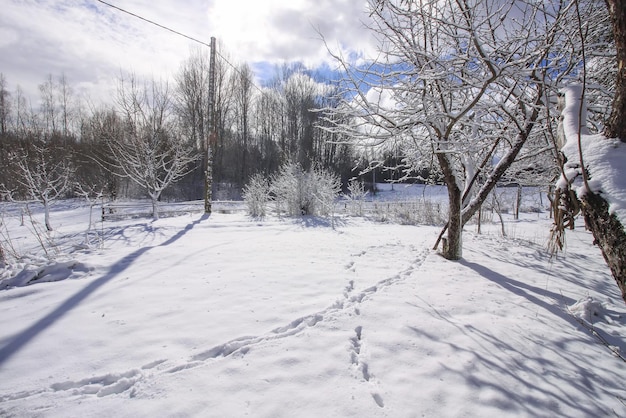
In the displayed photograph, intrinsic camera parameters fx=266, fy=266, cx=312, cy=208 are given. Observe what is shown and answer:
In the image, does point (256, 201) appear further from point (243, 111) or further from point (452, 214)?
point (243, 111)

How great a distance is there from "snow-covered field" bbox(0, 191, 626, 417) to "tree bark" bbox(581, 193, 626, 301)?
1051 millimetres

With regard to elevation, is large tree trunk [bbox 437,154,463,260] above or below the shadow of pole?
above

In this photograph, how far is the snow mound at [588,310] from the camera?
309 centimetres

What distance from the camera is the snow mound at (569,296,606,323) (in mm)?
3094

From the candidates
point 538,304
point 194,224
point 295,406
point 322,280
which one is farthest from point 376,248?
point 194,224

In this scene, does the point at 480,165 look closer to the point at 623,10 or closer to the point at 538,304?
the point at 538,304

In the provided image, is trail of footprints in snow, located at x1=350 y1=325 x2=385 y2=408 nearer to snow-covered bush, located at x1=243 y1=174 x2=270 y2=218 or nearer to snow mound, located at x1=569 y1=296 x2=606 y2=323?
snow mound, located at x1=569 y1=296 x2=606 y2=323

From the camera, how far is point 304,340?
2.42 m

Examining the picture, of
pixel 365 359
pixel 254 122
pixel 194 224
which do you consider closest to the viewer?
pixel 365 359

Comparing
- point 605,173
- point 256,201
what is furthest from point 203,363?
point 256,201

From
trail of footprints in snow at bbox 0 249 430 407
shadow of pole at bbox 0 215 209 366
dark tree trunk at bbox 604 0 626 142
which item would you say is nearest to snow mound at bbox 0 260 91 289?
shadow of pole at bbox 0 215 209 366

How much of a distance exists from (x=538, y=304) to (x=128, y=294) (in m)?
5.14

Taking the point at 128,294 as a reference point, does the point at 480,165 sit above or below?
above

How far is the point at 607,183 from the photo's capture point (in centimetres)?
152
